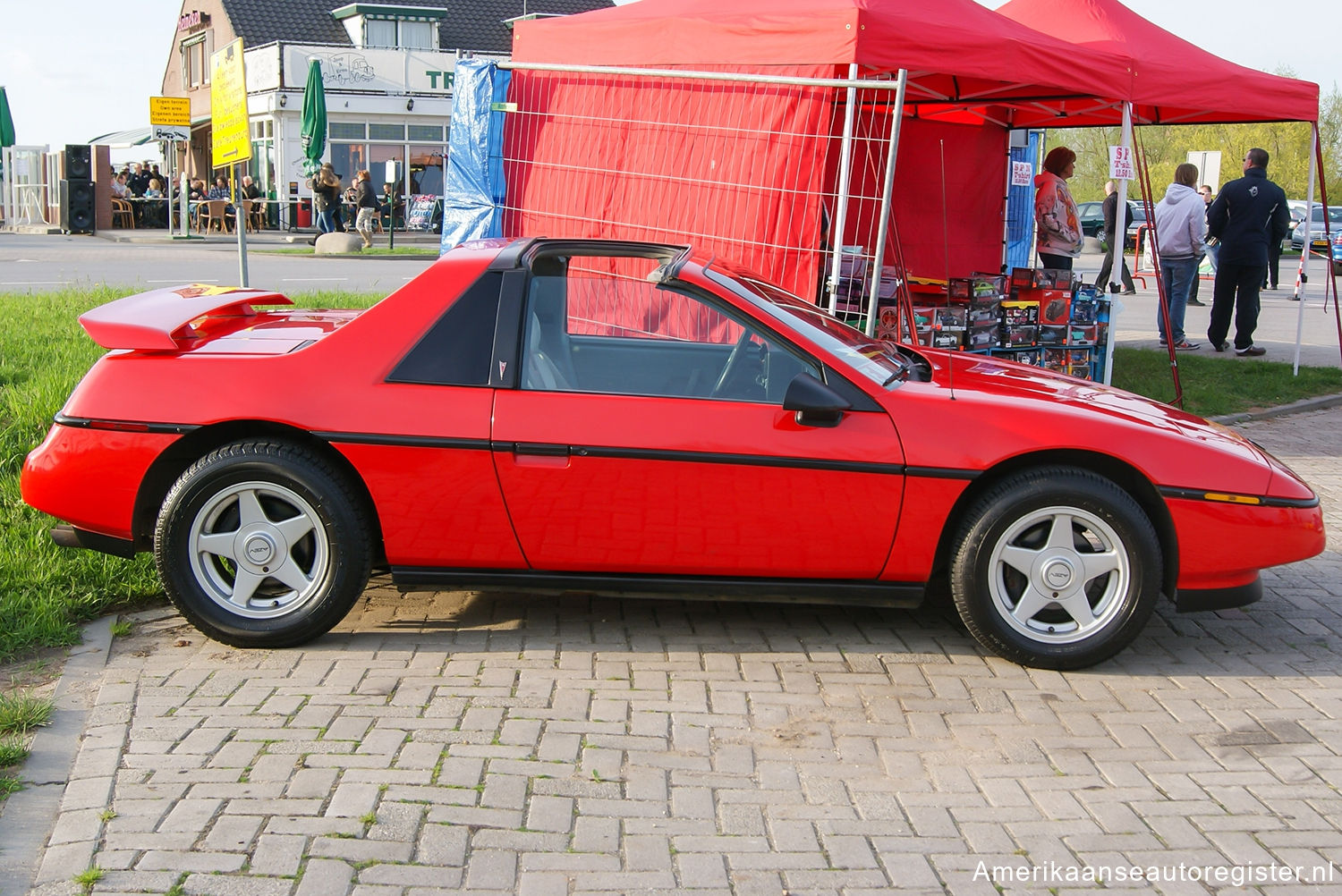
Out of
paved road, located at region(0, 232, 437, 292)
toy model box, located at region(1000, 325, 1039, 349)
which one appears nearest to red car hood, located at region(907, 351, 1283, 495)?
toy model box, located at region(1000, 325, 1039, 349)

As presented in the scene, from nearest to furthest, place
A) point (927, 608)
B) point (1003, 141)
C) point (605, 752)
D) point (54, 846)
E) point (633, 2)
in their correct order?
1. point (54, 846)
2. point (605, 752)
3. point (927, 608)
4. point (633, 2)
5. point (1003, 141)

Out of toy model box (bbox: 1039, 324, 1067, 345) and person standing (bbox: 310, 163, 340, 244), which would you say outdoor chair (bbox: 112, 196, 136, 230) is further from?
toy model box (bbox: 1039, 324, 1067, 345)

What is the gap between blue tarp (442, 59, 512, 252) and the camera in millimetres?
9188

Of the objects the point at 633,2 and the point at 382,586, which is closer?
the point at 382,586

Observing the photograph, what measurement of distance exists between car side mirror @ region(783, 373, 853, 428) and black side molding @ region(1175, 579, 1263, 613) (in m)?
1.41

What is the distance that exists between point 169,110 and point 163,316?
79.3 feet

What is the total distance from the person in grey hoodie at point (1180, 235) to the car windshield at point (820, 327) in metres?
8.63

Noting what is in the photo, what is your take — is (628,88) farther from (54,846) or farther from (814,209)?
(54,846)

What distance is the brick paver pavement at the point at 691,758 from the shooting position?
10.1 feet

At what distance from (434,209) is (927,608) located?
104 ft

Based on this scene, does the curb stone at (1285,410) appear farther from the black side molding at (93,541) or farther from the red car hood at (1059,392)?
the black side molding at (93,541)

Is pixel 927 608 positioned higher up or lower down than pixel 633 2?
lower down

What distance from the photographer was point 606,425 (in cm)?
425

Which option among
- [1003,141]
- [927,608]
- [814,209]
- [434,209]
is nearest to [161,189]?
[434,209]
